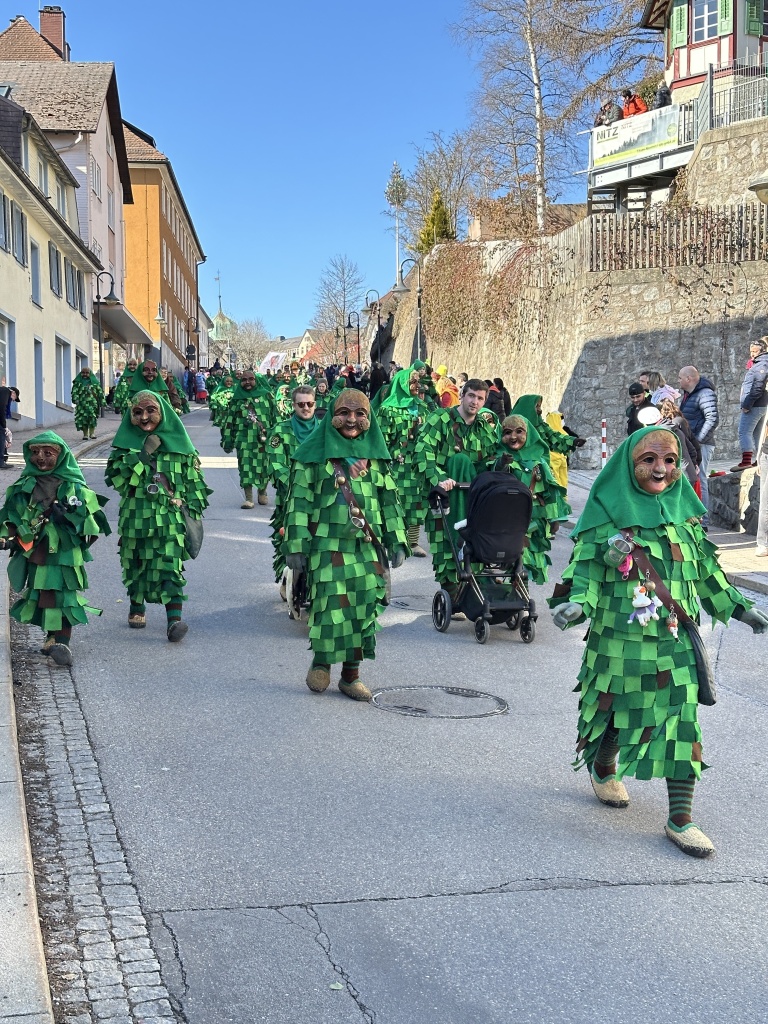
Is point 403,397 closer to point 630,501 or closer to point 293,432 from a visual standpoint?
point 293,432

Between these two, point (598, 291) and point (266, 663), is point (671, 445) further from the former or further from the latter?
point (598, 291)

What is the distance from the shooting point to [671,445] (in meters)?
5.15

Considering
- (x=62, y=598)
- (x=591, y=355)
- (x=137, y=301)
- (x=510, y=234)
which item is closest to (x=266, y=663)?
(x=62, y=598)

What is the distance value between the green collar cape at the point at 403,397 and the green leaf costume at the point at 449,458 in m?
4.81

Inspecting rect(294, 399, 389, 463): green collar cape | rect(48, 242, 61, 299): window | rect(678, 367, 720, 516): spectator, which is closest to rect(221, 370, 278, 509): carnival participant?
rect(678, 367, 720, 516): spectator

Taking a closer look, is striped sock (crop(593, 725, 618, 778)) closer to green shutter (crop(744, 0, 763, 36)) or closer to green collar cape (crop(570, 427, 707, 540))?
green collar cape (crop(570, 427, 707, 540))

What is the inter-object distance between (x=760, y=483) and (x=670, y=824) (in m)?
8.83

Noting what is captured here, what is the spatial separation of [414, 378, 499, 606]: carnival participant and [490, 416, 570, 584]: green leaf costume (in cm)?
31

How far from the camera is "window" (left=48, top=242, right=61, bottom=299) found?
3722 cm

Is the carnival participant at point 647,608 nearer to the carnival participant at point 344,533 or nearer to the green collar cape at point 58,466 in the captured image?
the carnival participant at point 344,533

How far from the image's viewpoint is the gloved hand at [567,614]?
16.8 feet

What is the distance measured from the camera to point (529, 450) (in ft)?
32.5

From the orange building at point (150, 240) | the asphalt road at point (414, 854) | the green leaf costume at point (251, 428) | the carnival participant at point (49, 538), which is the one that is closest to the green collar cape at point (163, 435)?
the carnival participant at point (49, 538)

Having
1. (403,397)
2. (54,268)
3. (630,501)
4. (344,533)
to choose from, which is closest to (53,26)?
(54,268)
